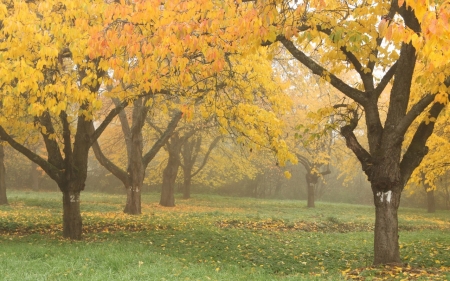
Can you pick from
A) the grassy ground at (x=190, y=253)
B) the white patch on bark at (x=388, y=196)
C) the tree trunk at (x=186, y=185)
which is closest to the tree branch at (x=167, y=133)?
the grassy ground at (x=190, y=253)

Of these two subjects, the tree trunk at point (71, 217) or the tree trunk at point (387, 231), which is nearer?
the tree trunk at point (387, 231)

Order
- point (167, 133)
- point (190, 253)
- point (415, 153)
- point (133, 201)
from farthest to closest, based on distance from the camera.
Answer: point (133, 201)
point (167, 133)
point (190, 253)
point (415, 153)

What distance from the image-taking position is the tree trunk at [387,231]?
836 cm

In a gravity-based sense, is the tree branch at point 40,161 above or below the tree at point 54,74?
below

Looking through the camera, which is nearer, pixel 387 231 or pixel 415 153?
pixel 387 231

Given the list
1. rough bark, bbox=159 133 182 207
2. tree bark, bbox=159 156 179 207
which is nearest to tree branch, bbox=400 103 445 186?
rough bark, bbox=159 133 182 207

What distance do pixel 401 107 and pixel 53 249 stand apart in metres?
8.42

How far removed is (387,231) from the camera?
841cm

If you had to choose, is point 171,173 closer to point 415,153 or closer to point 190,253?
point 190,253

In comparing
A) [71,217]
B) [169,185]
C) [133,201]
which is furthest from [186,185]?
[71,217]

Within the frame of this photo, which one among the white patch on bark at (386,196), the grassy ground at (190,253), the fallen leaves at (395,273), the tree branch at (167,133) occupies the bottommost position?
the grassy ground at (190,253)

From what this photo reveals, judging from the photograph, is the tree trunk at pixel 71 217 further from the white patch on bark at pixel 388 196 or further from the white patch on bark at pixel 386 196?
the white patch on bark at pixel 388 196

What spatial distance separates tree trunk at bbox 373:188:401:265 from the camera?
8359 millimetres

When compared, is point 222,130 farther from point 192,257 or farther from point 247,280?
point 247,280
